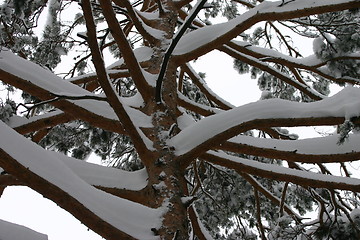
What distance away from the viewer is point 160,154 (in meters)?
2.86

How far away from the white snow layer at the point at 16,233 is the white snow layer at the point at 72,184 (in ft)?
0.77

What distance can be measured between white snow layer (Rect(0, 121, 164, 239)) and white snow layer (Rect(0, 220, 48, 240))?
23cm

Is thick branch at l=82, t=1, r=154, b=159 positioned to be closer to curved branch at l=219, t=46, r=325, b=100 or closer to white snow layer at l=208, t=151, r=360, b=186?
white snow layer at l=208, t=151, r=360, b=186

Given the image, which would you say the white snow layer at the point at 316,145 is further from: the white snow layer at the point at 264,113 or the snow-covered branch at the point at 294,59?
the snow-covered branch at the point at 294,59

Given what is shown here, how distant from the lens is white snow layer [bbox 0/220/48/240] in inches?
65.0

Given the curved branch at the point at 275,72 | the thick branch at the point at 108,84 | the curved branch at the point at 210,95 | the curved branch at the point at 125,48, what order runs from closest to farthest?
the thick branch at the point at 108,84, the curved branch at the point at 125,48, the curved branch at the point at 275,72, the curved branch at the point at 210,95

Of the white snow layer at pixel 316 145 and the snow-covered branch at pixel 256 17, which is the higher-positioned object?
the snow-covered branch at pixel 256 17

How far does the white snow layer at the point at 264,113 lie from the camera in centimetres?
262

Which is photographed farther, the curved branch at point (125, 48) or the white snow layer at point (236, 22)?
the white snow layer at point (236, 22)

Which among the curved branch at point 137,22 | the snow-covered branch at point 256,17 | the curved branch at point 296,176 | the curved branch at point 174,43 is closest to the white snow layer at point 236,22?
the snow-covered branch at point 256,17

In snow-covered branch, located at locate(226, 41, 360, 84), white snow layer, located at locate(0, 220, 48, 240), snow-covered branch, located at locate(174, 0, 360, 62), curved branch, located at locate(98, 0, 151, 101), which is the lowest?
white snow layer, located at locate(0, 220, 48, 240)

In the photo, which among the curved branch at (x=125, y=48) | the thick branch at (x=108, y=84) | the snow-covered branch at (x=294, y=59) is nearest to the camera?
the thick branch at (x=108, y=84)

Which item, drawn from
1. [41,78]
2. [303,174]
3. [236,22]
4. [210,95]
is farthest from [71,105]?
[210,95]

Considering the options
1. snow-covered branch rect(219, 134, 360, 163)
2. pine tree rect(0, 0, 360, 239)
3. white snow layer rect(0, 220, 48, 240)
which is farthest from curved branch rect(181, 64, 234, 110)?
white snow layer rect(0, 220, 48, 240)
